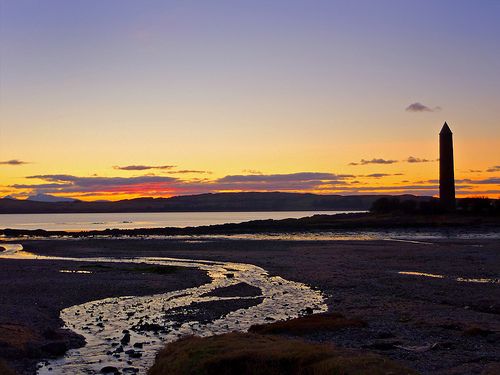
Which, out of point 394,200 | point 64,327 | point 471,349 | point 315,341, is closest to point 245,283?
point 64,327

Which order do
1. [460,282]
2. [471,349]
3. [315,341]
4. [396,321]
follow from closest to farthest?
[471,349]
[315,341]
[396,321]
[460,282]

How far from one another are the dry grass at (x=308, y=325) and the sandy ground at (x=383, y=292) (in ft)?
1.46

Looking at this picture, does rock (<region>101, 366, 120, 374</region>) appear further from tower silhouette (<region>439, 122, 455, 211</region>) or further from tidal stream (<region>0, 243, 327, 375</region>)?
tower silhouette (<region>439, 122, 455, 211</region>)

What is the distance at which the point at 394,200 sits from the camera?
122 metres

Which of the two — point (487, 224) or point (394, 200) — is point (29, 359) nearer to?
point (487, 224)

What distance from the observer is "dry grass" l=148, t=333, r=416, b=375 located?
1094 centimetres

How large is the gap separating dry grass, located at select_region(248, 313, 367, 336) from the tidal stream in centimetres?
139

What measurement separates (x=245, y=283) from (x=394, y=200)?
96.0 meters

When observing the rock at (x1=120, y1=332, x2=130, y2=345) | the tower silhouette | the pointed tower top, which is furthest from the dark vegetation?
the rock at (x1=120, y1=332, x2=130, y2=345)

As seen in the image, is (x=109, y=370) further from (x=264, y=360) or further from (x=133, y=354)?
(x=264, y=360)

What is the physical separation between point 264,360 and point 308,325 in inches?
219

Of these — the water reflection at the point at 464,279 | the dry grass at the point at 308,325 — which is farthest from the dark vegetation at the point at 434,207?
the dry grass at the point at 308,325

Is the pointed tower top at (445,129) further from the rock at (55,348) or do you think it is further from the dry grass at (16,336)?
the rock at (55,348)

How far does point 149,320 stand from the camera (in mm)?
20109
